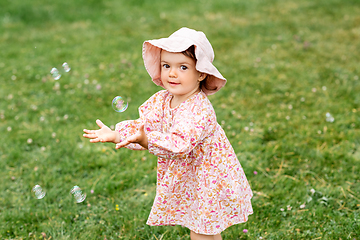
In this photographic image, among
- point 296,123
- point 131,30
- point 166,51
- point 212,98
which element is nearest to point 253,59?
point 212,98

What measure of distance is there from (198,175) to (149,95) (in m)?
3.49

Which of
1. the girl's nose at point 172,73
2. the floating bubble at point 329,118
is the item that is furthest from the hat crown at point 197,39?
the floating bubble at point 329,118

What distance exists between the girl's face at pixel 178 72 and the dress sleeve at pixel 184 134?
6.6 inches

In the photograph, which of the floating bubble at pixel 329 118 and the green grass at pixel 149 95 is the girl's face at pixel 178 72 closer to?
the green grass at pixel 149 95

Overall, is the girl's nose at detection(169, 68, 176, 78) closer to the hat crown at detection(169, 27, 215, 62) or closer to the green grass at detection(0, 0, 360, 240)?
the hat crown at detection(169, 27, 215, 62)

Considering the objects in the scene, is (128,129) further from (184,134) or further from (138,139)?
(184,134)

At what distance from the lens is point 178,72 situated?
2.75 meters

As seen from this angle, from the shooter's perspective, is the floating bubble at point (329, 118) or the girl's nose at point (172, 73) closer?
the girl's nose at point (172, 73)

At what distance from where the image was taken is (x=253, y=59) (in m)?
7.21

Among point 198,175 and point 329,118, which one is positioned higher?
point 198,175

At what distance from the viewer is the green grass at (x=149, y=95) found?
3875 mm

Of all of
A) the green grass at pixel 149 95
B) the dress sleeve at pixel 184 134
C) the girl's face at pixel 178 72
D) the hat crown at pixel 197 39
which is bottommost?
the green grass at pixel 149 95

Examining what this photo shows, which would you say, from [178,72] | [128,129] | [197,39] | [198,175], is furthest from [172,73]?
[198,175]

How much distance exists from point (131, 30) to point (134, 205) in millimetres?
5559
